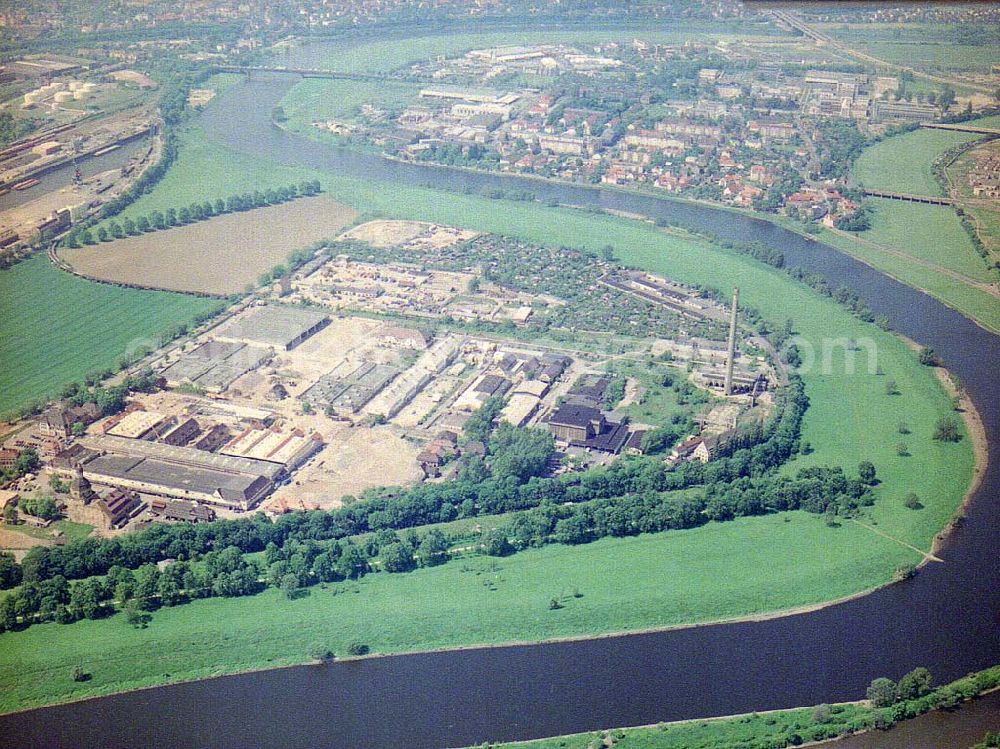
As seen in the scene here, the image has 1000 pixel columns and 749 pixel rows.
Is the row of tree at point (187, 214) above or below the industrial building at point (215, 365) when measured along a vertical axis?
above

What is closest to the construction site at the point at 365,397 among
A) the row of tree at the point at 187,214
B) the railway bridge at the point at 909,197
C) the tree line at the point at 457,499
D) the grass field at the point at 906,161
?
the tree line at the point at 457,499

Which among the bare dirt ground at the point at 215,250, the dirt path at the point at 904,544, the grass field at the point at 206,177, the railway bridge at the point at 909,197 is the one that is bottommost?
the dirt path at the point at 904,544

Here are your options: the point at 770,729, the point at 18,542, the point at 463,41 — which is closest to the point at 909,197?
the point at 770,729

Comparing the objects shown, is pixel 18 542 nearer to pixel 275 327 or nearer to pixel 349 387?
pixel 349 387

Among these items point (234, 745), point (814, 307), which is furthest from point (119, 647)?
point (814, 307)

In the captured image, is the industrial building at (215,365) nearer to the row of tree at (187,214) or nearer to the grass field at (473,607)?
the row of tree at (187,214)

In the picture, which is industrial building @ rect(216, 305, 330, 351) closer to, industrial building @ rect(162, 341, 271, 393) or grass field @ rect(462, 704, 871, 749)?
industrial building @ rect(162, 341, 271, 393)
